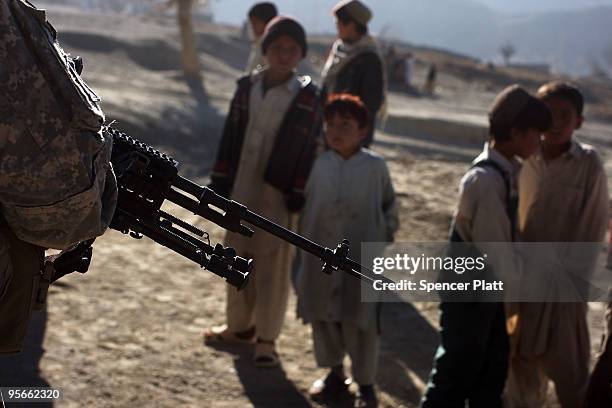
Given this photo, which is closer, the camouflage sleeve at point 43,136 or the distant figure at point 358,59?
the camouflage sleeve at point 43,136

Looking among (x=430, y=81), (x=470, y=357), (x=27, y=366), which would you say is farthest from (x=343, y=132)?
(x=430, y=81)

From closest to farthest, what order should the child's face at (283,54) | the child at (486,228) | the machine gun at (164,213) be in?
1. the machine gun at (164,213)
2. the child at (486,228)
3. the child's face at (283,54)

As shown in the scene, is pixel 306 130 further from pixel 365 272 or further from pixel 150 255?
pixel 150 255

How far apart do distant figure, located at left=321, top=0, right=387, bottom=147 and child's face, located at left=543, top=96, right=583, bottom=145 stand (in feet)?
5.56

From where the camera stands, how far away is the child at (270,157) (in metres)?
3.81

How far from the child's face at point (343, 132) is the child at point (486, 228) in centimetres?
66

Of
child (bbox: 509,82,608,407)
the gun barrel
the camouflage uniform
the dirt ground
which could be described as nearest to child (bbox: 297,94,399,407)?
the dirt ground

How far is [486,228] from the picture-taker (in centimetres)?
291

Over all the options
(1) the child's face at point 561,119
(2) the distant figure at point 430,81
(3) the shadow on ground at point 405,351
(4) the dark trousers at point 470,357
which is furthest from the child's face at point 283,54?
(2) the distant figure at point 430,81

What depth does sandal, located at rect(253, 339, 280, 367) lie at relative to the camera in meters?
3.93

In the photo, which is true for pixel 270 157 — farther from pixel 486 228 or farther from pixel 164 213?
pixel 164 213

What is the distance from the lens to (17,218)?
171cm

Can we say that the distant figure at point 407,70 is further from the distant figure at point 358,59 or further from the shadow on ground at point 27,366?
the shadow on ground at point 27,366

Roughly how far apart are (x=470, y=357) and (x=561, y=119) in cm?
117
